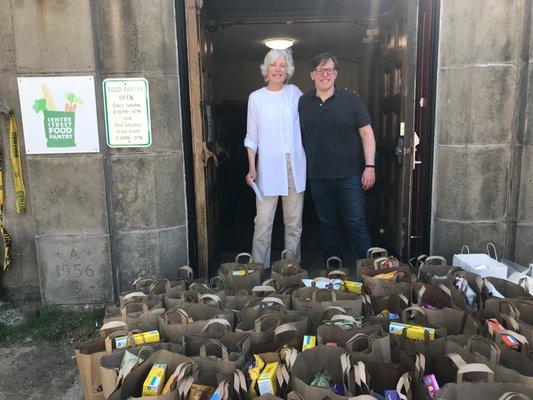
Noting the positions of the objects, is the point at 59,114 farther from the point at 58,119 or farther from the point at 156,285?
the point at 156,285

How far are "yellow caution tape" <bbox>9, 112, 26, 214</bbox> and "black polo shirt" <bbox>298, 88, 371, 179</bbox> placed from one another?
2.44m

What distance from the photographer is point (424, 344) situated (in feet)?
7.58

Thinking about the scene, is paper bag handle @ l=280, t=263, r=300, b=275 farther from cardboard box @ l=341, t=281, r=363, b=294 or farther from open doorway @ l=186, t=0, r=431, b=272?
open doorway @ l=186, t=0, r=431, b=272

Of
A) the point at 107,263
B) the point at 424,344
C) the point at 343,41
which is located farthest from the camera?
the point at 343,41

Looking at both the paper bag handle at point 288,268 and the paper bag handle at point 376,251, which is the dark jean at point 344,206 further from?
the paper bag handle at point 288,268

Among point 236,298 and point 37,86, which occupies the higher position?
point 37,86

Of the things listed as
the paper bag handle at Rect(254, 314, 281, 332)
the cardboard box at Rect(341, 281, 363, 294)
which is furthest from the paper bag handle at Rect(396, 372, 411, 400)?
the cardboard box at Rect(341, 281, 363, 294)

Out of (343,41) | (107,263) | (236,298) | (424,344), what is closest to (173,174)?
(107,263)

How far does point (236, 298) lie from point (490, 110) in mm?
2660

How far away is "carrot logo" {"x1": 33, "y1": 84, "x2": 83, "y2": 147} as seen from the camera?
3.93m

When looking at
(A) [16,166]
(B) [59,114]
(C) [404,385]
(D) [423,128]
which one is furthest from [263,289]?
(A) [16,166]

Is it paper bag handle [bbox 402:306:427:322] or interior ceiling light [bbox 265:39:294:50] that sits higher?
interior ceiling light [bbox 265:39:294:50]

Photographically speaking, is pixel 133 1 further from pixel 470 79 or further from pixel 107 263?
pixel 470 79

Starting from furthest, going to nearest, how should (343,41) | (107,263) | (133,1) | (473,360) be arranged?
(343,41)
(107,263)
(133,1)
(473,360)
